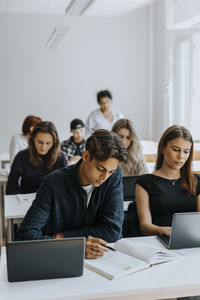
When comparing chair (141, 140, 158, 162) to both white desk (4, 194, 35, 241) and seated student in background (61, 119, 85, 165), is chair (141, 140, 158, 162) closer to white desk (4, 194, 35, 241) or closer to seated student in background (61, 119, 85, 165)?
seated student in background (61, 119, 85, 165)

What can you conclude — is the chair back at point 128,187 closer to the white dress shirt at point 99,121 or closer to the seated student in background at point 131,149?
the seated student in background at point 131,149

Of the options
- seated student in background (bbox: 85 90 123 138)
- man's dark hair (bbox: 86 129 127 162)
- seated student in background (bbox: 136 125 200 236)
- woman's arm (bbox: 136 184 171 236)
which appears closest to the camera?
man's dark hair (bbox: 86 129 127 162)

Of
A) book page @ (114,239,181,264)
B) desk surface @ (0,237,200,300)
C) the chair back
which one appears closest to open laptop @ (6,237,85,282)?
desk surface @ (0,237,200,300)

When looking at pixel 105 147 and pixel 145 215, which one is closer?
pixel 105 147

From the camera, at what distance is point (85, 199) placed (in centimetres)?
194

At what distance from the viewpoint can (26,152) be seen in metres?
3.49

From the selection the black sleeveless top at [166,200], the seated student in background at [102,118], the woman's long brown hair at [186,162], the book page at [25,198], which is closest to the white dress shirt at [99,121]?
the seated student in background at [102,118]

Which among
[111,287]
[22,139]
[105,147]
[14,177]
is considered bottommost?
[111,287]

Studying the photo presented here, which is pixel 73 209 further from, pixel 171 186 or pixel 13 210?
pixel 13 210

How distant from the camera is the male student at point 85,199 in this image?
178cm

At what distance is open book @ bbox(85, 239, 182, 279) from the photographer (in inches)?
59.3

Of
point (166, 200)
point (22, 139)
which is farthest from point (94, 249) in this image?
point (22, 139)

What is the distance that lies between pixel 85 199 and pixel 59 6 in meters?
5.22

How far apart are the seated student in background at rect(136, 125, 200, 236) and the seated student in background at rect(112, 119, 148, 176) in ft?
3.39
